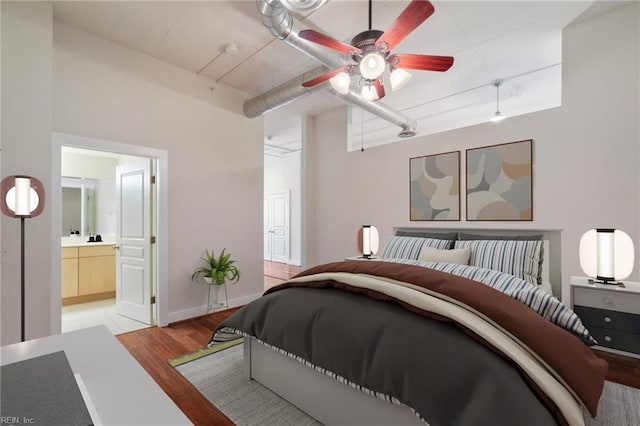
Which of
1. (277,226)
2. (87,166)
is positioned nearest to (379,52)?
(87,166)

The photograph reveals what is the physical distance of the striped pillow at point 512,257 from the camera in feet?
9.13

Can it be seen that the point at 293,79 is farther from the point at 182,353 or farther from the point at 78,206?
the point at 78,206

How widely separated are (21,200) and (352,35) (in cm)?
323

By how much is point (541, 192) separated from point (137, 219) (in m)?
4.69

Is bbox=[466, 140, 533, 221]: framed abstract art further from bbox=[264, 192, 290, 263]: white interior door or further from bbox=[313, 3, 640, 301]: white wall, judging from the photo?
Result: bbox=[264, 192, 290, 263]: white interior door

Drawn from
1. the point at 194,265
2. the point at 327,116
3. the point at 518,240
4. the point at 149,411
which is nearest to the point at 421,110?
the point at 327,116

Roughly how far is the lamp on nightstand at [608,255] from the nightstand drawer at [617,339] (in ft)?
1.26

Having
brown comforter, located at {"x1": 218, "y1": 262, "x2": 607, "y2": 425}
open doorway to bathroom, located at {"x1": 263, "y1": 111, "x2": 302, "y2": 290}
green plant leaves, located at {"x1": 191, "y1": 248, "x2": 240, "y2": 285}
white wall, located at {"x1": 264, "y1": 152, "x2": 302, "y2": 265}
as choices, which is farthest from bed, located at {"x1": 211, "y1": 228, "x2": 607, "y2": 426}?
white wall, located at {"x1": 264, "y1": 152, "x2": 302, "y2": 265}

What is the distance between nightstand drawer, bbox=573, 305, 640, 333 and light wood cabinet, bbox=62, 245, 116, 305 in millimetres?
5916

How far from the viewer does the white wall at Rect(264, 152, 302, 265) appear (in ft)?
26.2

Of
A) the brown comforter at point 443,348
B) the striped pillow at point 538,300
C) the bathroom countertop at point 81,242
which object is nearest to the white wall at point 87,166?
the bathroom countertop at point 81,242

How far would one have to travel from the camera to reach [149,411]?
69 cm

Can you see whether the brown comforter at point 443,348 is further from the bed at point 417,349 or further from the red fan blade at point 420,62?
the red fan blade at point 420,62

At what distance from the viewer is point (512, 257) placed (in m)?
2.86
